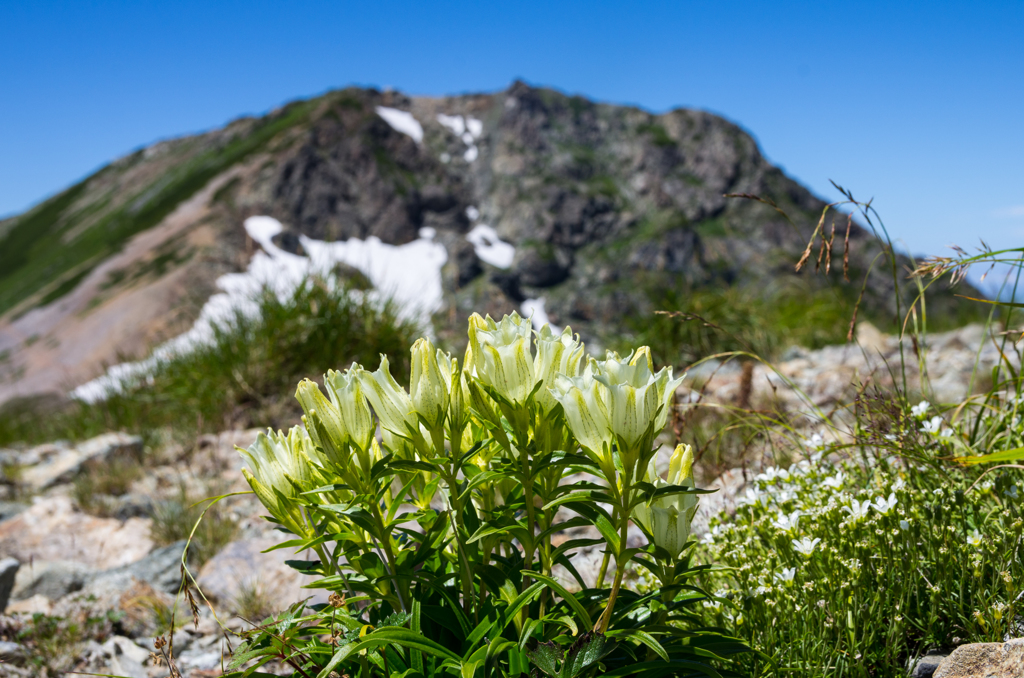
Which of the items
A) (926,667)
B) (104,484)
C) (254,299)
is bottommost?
(104,484)


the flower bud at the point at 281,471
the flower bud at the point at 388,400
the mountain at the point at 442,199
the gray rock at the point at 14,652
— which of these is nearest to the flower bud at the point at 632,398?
the flower bud at the point at 388,400

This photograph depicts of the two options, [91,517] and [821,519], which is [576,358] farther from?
[91,517]

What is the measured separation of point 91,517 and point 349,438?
4216mm

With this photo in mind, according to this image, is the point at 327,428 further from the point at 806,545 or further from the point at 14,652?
the point at 14,652

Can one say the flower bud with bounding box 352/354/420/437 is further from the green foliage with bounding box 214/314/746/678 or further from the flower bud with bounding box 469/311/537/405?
the flower bud with bounding box 469/311/537/405

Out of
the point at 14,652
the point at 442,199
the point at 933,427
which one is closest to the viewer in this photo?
the point at 933,427

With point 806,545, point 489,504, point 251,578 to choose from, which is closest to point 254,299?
point 251,578

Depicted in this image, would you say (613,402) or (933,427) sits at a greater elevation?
(613,402)

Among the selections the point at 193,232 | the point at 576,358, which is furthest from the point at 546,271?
the point at 576,358

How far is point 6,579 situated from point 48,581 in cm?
32

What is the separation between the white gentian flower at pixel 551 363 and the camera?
1.38m

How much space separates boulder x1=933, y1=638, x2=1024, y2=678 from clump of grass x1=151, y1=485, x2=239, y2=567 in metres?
3.55

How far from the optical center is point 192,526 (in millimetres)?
4121

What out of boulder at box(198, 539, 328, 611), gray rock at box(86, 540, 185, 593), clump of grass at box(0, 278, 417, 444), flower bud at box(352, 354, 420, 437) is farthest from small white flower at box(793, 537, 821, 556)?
clump of grass at box(0, 278, 417, 444)
